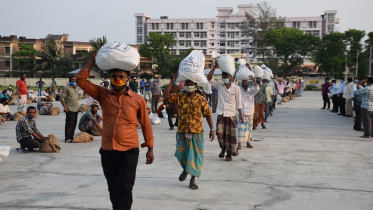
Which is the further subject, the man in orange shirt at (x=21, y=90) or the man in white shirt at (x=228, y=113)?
the man in orange shirt at (x=21, y=90)

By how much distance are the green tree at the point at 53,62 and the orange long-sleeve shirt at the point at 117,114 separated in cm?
7473

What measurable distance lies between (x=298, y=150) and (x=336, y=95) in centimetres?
1529

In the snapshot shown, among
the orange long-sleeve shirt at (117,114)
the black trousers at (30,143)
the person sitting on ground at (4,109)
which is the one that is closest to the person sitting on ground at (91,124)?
the black trousers at (30,143)

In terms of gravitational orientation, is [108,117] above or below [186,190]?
above

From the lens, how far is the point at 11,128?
51.6 feet

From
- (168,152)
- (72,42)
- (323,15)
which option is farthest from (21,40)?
(323,15)

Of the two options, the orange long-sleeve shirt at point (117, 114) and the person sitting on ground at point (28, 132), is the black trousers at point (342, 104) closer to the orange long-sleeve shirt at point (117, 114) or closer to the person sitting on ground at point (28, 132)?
the person sitting on ground at point (28, 132)

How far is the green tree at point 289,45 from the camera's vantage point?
261ft

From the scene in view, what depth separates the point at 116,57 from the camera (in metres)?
4.98

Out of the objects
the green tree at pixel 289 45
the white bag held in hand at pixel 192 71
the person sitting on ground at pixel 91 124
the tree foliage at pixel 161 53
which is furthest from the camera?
the tree foliage at pixel 161 53

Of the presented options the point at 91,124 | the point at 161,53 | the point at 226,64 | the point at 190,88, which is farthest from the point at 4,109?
the point at 161,53

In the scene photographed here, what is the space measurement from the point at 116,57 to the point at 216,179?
358cm

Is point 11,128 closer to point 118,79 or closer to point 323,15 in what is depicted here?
point 118,79

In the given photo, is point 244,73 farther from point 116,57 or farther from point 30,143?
point 116,57
